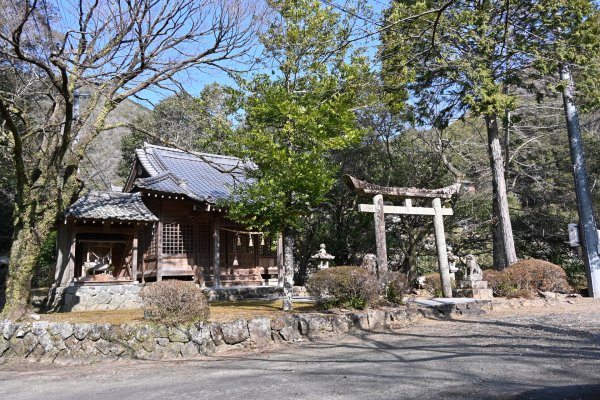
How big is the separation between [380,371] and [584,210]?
37.5 feet

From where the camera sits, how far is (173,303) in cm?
821

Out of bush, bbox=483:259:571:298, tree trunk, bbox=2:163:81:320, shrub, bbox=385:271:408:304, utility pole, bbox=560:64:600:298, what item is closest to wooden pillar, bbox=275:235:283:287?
shrub, bbox=385:271:408:304

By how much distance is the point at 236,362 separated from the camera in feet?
23.4

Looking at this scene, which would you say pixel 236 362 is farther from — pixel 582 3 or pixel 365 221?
pixel 365 221

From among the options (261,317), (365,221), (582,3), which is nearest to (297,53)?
(261,317)

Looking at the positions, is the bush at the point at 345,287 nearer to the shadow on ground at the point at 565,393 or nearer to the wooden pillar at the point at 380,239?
the wooden pillar at the point at 380,239

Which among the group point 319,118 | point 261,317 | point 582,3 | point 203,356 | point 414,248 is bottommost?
point 203,356

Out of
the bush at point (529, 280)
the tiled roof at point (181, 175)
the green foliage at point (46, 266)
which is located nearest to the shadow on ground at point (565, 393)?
the bush at point (529, 280)

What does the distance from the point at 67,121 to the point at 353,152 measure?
1296cm

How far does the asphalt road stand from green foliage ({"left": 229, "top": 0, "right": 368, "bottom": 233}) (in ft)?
11.4

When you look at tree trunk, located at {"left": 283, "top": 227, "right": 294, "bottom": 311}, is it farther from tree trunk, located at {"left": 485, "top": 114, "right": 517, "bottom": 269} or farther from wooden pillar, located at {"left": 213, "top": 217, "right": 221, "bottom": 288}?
tree trunk, located at {"left": 485, "top": 114, "right": 517, "bottom": 269}

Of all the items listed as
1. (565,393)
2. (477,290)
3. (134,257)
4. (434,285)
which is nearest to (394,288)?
(477,290)

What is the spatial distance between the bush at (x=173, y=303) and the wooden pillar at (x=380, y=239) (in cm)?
449

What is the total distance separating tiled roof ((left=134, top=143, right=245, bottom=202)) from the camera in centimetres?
1511
